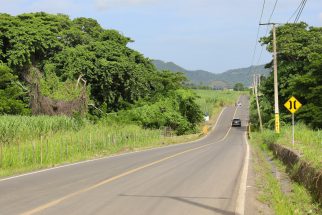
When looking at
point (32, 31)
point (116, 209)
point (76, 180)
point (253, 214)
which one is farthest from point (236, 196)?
point (32, 31)

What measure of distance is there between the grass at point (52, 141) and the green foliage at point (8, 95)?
7.70 m

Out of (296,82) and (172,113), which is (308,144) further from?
(172,113)

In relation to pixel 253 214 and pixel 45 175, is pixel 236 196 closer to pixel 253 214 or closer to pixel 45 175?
pixel 253 214

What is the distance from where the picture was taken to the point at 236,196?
11305 millimetres

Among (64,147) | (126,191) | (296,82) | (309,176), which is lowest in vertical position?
(64,147)

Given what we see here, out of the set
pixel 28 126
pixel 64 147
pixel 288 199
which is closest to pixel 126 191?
pixel 288 199

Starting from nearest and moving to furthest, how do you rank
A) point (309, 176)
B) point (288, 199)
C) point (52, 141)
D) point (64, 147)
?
point (288, 199) < point (309, 176) < point (64, 147) < point (52, 141)

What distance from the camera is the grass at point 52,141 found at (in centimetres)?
2152

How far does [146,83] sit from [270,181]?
156 feet

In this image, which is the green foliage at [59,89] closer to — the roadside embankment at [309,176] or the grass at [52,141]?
the grass at [52,141]

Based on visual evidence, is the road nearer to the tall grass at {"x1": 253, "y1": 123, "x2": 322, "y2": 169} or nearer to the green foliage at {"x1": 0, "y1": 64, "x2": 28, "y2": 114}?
the tall grass at {"x1": 253, "y1": 123, "x2": 322, "y2": 169}

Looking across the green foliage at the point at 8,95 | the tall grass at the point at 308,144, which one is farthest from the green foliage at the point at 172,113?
the tall grass at the point at 308,144

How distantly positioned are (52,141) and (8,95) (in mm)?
19711

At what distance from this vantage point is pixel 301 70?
202 feet
